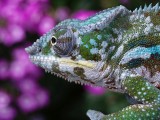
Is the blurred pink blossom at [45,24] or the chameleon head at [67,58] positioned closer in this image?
the chameleon head at [67,58]

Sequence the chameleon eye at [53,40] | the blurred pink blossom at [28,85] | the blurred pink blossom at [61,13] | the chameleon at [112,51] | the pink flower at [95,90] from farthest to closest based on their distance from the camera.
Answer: the blurred pink blossom at [28,85] → the blurred pink blossom at [61,13] → the pink flower at [95,90] → the chameleon eye at [53,40] → the chameleon at [112,51]

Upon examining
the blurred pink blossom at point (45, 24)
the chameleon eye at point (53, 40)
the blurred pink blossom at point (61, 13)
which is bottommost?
the chameleon eye at point (53, 40)

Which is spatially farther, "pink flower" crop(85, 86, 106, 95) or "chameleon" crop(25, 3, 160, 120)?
"pink flower" crop(85, 86, 106, 95)

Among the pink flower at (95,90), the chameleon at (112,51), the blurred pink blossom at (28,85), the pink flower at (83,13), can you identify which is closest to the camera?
the chameleon at (112,51)

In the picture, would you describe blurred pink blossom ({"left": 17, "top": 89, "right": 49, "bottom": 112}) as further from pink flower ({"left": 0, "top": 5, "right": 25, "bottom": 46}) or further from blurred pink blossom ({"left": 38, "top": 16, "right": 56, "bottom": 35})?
blurred pink blossom ({"left": 38, "top": 16, "right": 56, "bottom": 35})

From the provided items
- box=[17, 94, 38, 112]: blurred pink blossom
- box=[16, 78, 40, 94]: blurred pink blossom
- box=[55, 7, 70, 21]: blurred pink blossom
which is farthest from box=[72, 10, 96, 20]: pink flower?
box=[17, 94, 38, 112]: blurred pink blossom

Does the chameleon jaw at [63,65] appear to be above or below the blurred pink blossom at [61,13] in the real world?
below

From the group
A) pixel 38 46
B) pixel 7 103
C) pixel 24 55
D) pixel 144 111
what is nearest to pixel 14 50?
pixel 24 55

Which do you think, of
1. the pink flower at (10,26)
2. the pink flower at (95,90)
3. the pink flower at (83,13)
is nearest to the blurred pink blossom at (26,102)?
the pink flower at (10,26)

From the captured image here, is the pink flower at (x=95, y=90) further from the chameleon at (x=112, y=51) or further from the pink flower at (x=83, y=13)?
the chameleon at (x=112, y=51)
